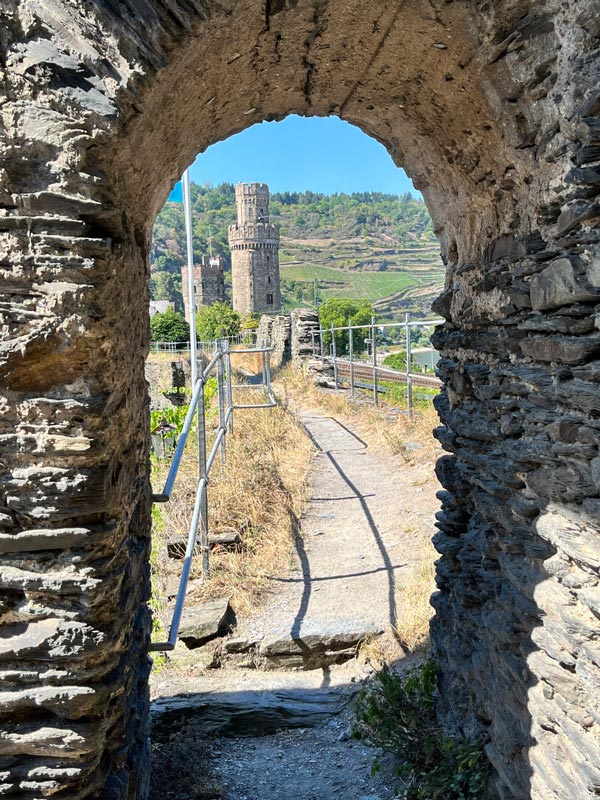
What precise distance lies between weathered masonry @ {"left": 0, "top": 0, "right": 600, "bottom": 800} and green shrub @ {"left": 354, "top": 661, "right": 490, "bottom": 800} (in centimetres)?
16

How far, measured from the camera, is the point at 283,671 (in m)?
3.82

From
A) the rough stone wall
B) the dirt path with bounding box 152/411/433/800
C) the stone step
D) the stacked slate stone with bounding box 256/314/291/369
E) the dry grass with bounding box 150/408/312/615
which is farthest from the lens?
the stacked slate stone with bounding box 256/314/291/369

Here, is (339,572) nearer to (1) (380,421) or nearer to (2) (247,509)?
(2) (247,509)

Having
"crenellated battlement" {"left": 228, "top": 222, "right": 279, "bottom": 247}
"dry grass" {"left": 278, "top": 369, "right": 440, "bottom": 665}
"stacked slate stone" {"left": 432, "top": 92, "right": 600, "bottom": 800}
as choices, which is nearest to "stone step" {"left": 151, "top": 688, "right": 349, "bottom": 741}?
"dry grass" {"left": 278, "top": 369, "right": 440, "bottom": 665}

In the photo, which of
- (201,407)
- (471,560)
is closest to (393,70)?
(471,560)

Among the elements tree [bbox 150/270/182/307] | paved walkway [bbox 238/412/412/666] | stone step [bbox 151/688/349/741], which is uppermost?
tree [bbox 150/270/182/307]

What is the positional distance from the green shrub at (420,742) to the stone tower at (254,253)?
38739mm

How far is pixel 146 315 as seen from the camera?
234 centimetres

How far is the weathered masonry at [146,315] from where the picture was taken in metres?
1.60

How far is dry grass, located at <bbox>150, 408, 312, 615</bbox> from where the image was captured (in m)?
4.61

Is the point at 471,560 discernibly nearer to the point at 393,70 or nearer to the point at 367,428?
the point at 393,70

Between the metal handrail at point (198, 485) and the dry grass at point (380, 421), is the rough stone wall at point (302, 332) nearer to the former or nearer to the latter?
the dry grass at point (380, 421)

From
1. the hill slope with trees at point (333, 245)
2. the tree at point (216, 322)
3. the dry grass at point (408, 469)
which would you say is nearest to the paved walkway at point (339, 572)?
the dry grass at point (408, 469)

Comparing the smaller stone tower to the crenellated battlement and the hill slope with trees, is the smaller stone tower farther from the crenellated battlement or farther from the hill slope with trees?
the hill slope with trees
